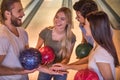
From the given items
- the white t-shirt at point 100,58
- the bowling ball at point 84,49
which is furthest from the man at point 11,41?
the bowling ball at point 84,49

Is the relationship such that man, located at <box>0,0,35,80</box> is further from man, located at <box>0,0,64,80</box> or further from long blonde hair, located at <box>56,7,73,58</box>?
long blonde hair, located at <box>56,7,73,58</box>

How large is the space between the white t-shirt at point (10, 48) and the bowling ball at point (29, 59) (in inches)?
1.3

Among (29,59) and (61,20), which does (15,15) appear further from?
(61,20)

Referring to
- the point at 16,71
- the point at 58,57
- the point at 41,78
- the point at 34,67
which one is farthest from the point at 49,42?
the point at 16,71

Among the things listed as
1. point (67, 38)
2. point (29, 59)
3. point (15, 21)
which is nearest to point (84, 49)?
point (67, 38)

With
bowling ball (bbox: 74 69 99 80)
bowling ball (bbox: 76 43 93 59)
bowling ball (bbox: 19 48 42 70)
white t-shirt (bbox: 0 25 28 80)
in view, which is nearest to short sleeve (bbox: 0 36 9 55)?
white t-shirt (bbox: 0 25 28 80)

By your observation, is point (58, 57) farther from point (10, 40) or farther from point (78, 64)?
point (10, 40)

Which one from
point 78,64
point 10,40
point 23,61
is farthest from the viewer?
point 78,64

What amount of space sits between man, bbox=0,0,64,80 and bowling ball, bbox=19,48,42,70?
0.03 m

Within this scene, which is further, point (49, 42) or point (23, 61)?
point (49, 42)

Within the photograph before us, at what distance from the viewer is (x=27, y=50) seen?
1.98 metres

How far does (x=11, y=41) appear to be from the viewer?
1.82 meters

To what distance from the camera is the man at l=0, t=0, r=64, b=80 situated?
1.79 meters

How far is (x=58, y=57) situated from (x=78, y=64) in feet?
0.81
